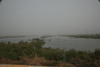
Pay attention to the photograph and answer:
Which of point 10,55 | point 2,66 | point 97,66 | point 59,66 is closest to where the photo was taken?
point 2,66

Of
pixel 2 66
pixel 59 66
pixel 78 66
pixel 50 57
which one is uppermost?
pixel 2 66

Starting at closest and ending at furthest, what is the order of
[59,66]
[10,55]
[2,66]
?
[2,66]
[59,66]
[10,55]

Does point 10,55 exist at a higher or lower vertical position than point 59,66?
lower

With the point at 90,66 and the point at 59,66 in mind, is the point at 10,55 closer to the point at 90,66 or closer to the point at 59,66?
the point at 59,66

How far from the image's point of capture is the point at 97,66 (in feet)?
12.6

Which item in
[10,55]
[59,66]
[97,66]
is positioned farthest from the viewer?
[10,55]

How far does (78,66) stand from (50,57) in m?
3.43

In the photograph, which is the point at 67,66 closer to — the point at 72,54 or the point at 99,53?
the point at 72,54

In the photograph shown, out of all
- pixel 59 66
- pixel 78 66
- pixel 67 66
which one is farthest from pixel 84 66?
pixel 59 66

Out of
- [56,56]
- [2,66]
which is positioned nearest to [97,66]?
[56,56]

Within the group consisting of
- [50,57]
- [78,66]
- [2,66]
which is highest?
[2,66]

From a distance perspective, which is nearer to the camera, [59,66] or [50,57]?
[59,66]

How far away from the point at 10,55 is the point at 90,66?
752 cm

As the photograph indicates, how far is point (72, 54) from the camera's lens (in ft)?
22.8
